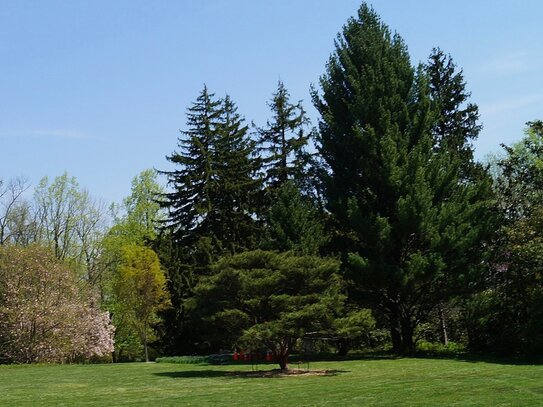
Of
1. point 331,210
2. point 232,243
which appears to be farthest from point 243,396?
point 232,243

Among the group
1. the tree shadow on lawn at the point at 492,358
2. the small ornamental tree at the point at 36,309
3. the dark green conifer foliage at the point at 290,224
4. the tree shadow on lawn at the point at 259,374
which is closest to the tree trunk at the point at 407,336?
the tree shadow on lawn at the point at 492,358

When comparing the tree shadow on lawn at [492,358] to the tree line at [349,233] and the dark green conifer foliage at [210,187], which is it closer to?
the tree line at [349,233]

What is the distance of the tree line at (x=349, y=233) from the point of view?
21875mm

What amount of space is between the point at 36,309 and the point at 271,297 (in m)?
19.0

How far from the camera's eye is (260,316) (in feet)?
70.4

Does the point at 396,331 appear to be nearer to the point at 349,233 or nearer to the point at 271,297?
the point at 349,233

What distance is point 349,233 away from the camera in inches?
1271

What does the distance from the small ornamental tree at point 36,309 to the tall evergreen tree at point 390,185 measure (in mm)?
16919

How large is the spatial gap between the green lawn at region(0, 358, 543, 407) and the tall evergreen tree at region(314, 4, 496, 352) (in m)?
6.67

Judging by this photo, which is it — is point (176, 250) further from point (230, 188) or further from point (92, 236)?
point (92, 236)

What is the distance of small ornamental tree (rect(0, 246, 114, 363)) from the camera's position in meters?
33.8

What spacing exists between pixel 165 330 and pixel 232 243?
23.7 ft

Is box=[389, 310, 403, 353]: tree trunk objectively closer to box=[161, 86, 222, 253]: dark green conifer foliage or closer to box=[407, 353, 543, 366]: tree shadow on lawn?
box=[407, 353, 543, 366]: tree shadow on lawn

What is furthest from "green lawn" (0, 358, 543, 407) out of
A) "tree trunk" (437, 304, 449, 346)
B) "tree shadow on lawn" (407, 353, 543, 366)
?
"tree trunk" (437, 304, 449, 346)
